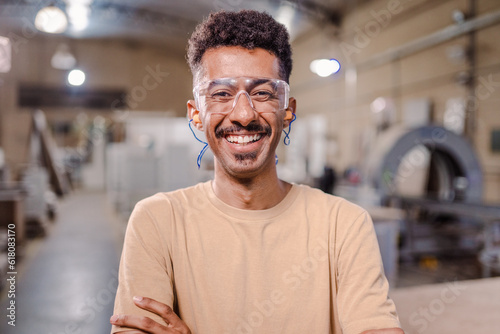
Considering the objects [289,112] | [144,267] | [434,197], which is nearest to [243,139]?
[289,112]

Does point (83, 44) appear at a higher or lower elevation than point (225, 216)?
higher

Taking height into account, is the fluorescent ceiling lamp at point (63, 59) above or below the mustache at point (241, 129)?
above

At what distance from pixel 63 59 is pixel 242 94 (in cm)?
1377

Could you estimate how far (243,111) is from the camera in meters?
1.14

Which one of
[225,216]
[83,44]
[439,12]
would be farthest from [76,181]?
[225,216]

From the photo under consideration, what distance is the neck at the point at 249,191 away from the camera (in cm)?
121

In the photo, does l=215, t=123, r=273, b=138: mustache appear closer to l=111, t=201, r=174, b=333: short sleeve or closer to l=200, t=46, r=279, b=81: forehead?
l=200, t=46, r=279, b=81: forehead

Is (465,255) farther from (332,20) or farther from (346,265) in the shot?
(332,20)

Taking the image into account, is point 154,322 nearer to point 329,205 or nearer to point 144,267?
point 144,267

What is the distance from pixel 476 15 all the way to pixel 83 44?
1229 cm

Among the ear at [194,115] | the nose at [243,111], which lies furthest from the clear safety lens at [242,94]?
the ear at [194,115]

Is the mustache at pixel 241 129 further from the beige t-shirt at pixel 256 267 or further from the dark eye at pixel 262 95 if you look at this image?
the beige t-shirt at pixel 256 267

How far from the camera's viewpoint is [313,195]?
1268 mm

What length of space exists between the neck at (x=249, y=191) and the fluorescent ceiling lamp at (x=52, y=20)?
4.83 m
